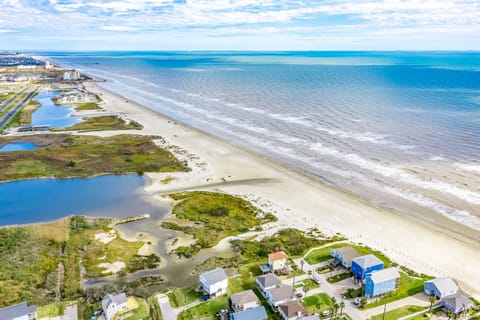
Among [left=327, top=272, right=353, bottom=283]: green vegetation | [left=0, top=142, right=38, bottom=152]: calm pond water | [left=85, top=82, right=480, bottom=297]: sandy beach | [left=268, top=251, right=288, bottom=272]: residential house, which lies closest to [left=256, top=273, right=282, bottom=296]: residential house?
[left=268, top=251, right=288, bottom=272]: residential house

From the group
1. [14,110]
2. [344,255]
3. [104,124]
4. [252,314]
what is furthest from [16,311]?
[14,110]

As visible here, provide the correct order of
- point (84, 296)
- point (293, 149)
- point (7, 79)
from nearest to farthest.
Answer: point (84, 296)
point (293, 149)
point (7, 79)

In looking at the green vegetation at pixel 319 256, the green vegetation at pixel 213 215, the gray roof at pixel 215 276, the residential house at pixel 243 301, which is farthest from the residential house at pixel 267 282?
the green vegetation at pixel 213 215

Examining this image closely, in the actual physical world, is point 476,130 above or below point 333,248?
above

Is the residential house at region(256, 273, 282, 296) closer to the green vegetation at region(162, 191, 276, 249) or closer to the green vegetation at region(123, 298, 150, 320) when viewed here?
the green vegetation at region(162, 191, 276, 249)

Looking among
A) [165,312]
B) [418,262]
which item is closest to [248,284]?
[165,312]

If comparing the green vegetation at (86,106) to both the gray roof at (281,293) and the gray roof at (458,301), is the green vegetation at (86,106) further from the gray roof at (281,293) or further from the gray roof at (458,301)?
the gray roof at (458,301)

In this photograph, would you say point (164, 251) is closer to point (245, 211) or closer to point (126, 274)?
point (126, 274)
